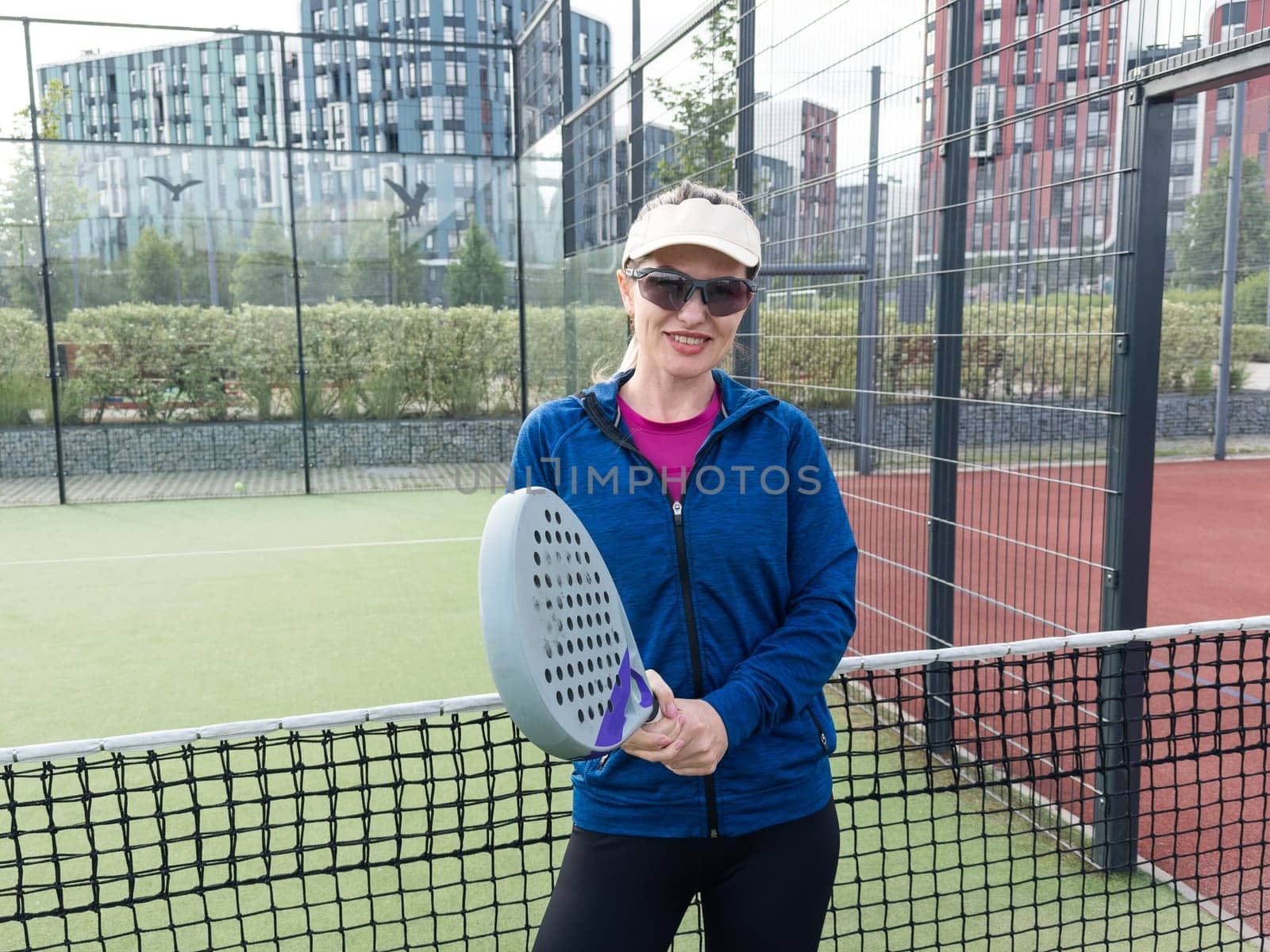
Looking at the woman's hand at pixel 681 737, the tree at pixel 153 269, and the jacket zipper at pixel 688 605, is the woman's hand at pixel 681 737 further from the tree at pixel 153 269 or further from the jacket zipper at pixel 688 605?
the tree at pixel 153 269

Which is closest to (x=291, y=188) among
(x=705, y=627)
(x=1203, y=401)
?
(x=705, y=627)

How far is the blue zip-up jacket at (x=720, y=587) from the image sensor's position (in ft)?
4.53

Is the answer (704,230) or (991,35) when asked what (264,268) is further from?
(704,230)

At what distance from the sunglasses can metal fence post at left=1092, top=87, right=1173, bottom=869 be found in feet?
5.15

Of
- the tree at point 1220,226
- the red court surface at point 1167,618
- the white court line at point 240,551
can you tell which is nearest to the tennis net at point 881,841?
the red court surface at point 1167,618

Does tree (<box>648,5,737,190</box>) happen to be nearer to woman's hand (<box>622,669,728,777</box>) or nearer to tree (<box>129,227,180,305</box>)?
woman's hand (<box>622,669,728,777</box>)

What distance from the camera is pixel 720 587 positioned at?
1390mm

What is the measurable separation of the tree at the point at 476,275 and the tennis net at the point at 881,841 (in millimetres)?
7443

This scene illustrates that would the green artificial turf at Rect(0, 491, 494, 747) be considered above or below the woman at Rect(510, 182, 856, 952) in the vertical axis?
below

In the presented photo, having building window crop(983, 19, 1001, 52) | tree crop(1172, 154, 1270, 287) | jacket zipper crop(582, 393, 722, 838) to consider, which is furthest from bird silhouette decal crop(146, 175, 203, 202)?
tree crop(1172, 154, 1270, 287)

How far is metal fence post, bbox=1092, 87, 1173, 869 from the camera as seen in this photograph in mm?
2576

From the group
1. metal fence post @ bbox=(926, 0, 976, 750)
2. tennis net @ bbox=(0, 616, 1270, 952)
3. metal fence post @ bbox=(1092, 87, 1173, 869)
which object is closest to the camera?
tennis net @ bbox=(0, 616, 1270, 952)

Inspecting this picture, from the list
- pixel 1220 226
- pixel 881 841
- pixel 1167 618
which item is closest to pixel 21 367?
pixel 1167 618

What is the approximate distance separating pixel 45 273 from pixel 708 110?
7215 millimetres
